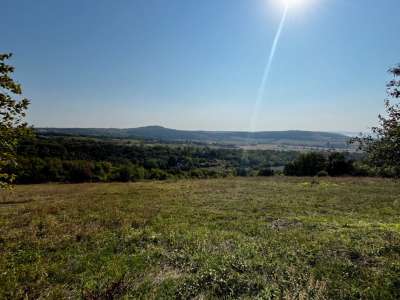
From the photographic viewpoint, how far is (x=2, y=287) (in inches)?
315

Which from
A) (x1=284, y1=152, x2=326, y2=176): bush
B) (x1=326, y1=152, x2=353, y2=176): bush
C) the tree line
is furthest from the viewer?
the tree line

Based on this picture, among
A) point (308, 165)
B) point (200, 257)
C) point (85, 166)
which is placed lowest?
point (85, 166)

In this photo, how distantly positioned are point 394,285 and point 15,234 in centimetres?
1497

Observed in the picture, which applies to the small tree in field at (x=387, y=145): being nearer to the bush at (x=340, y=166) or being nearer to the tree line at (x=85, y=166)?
the tree line at (x=85, y=166)

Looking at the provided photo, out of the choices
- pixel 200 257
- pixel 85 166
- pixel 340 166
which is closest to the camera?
pixel 200 257

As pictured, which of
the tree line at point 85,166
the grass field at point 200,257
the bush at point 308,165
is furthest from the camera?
the tree line at point 85,166

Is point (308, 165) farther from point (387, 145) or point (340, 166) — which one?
point (387, 145)

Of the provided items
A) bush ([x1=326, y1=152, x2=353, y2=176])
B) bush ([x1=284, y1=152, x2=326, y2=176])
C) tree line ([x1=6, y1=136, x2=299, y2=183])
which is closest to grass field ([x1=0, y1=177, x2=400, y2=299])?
tree line ([x1=6, y1=136, x2=299, y2=183])

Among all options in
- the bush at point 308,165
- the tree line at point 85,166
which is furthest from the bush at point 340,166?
the tree line at point 85,166

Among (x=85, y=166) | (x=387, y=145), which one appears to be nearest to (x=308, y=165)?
(x=85, y=166)

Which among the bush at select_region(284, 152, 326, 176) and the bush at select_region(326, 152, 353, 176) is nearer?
the bush at select_region(326, 152, 353, 176)

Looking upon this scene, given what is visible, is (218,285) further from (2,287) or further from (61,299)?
(2,287)

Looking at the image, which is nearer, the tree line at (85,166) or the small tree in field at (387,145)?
the small tree in field at (387,145)

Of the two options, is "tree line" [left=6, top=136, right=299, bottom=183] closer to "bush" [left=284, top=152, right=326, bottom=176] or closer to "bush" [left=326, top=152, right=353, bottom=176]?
"bush" [left=284, top=152, right=326, bottom=176]
